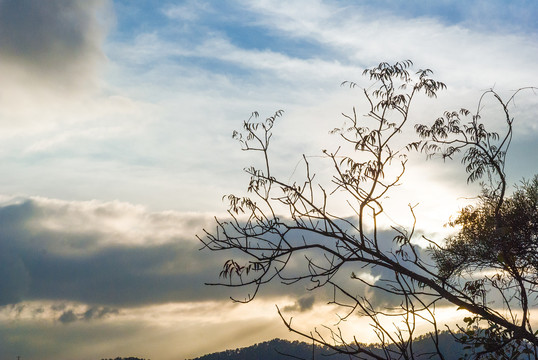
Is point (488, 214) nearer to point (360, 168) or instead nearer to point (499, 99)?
point (499, 99)

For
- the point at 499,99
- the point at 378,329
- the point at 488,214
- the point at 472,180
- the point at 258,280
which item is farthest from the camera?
the point at 488,214

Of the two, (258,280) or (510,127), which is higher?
(510,127)

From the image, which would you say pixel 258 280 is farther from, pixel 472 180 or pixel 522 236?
pixel 522 236

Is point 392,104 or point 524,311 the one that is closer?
point 524,311

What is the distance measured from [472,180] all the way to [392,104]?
3.77 m

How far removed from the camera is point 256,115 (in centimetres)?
1175

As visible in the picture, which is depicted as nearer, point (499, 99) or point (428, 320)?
point (428, 320)

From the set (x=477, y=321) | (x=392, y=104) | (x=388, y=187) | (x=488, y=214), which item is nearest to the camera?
(x=388, y=187)

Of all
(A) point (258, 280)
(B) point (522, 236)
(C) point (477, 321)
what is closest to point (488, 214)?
Result: (B) point (522, 236)

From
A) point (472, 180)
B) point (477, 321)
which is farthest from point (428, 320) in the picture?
point (472, 180)

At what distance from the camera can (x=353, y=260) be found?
18.5ft

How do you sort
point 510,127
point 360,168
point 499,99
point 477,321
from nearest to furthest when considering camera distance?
point 477,321
point 360,168
point 510,127
point 499,99

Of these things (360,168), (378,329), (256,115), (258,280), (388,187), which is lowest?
(378,329)

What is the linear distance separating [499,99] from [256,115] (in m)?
4.77
